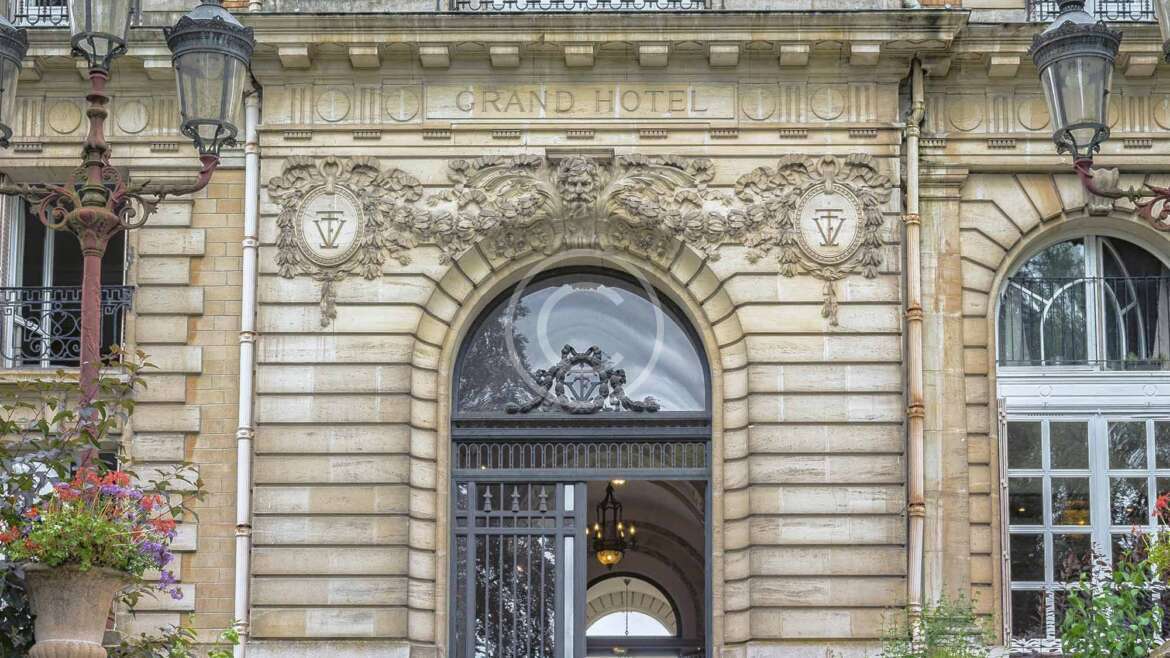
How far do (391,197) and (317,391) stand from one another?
1737 mm

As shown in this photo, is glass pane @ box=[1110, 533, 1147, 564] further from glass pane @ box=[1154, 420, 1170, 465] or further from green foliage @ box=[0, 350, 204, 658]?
green foliage @ box=[0, 350, 204, 658]

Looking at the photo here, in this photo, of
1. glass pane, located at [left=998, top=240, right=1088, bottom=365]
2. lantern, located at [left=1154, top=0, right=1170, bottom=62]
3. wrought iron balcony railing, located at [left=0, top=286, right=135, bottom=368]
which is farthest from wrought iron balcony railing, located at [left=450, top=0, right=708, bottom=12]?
lantern, located at [left=1154, top=0, right=1170, bottom=62]

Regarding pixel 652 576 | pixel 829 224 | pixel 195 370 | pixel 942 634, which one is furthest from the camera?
pixel 652 576

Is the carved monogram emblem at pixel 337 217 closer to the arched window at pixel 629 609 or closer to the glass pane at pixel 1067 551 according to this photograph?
the glass pane at pixel 1067 551

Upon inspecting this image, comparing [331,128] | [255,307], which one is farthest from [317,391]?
[331,128]

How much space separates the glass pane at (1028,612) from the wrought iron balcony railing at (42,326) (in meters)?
7.80

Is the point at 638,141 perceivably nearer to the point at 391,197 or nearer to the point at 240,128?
the point at 391,197

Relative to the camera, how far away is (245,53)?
13.9 m

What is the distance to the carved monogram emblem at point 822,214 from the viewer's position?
1725 cm

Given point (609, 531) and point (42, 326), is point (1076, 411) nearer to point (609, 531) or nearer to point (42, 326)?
point (609, 531)

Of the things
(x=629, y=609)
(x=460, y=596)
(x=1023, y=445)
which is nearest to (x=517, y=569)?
(x=460, y=596)

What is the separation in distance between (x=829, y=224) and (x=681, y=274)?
4.26 ft

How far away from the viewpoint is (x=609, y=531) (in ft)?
71.3

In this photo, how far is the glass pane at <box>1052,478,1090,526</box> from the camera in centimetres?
1733
